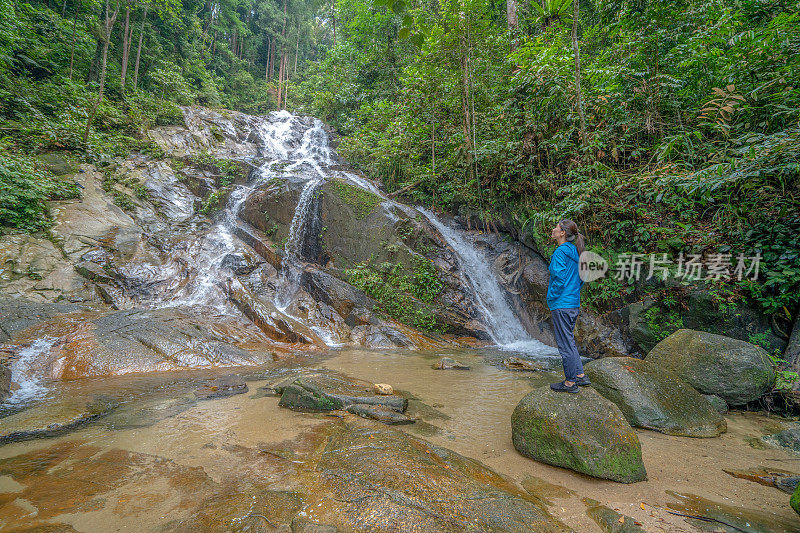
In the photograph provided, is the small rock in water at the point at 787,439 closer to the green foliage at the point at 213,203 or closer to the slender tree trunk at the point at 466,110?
the slender tree trunk at the point at 466,110

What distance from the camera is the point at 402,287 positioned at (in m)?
9.33

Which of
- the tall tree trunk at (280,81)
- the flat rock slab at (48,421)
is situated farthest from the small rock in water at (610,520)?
the tall tree trunk at (280,81)

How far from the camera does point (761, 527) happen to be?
209 centimetres

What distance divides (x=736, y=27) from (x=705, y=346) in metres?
5.80

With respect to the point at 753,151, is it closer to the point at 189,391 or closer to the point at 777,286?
the point at 777,286

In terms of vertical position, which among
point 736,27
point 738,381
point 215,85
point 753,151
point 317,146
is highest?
point 215,85

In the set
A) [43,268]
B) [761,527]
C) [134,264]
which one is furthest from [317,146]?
[761,527]

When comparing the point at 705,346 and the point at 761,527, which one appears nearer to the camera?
the point at 761,527

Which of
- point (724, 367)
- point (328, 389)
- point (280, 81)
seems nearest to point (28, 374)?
point (328, 389)

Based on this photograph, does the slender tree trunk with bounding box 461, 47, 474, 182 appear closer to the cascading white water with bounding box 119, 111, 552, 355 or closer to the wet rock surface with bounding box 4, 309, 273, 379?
the cascading white water with bounding box 119, 111, 552, 355

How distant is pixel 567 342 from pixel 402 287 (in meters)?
6.26

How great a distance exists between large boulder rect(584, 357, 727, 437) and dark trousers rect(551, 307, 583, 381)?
962 mm

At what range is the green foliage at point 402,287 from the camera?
8922 mm

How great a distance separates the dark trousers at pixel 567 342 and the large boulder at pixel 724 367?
243 cm
